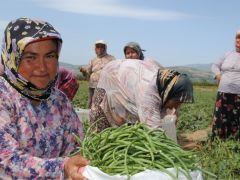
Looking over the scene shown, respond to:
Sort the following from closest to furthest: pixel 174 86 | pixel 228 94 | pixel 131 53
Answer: pixel 174 86 < pixel 131 53 < pixel 228 94

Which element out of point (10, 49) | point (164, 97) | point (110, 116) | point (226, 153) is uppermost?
point (10, 49)

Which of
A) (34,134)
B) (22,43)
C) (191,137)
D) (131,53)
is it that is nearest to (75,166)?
(34,134)

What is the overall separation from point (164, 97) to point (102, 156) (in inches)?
73.9

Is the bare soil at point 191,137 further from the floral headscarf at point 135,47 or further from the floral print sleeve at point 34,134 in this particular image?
the floral print sleeve at point 34,134

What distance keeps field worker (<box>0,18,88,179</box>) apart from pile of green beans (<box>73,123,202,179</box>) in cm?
16

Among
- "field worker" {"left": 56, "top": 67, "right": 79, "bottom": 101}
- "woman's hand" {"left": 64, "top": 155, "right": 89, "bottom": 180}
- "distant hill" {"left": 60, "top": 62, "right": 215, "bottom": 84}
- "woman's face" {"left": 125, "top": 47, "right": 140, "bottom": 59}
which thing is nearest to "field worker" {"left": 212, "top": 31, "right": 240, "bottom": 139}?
"distant hill" {"left": 60, "top": 62, "right": 215, "bottom": 84}

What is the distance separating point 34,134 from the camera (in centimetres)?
248

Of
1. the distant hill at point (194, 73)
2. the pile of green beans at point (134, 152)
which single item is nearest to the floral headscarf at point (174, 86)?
the distant hill at point (194, 73)

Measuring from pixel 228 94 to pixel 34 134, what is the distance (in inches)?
213

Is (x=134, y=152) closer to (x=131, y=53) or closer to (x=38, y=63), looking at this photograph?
(x=38, y=63)

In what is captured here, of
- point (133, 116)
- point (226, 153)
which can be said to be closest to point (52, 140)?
point (133, 116)

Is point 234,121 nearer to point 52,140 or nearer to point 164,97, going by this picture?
point 164,97

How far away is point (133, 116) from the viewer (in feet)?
14.3

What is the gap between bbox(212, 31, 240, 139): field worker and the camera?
7.33m
